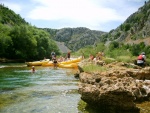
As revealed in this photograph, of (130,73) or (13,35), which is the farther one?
(13,35)

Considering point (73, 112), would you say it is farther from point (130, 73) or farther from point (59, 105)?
point (130, 73)

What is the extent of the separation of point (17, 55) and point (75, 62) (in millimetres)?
27367

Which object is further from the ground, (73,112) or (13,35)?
(13,35)

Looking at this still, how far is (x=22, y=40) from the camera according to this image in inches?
2434

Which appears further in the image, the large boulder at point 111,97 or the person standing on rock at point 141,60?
the person standing on rock at point 141,60

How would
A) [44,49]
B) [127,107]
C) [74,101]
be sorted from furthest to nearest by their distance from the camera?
1. [44,49]
2. [74,101]
3. [127,107]

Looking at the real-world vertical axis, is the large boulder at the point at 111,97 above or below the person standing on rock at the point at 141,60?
below

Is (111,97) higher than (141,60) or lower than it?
lower

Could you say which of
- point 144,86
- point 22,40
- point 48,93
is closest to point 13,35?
point 22,40

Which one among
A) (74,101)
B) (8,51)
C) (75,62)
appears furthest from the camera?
(8,51)

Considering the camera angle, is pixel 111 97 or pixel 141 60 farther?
pixel 141 60

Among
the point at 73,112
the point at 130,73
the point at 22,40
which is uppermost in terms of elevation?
the point at 22,40

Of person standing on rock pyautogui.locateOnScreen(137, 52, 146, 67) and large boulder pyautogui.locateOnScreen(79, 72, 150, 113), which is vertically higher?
person standing on rock pyautogui.locateOnScreen(137, 52, 146, 67)

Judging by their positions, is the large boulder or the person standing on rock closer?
the large boulder
